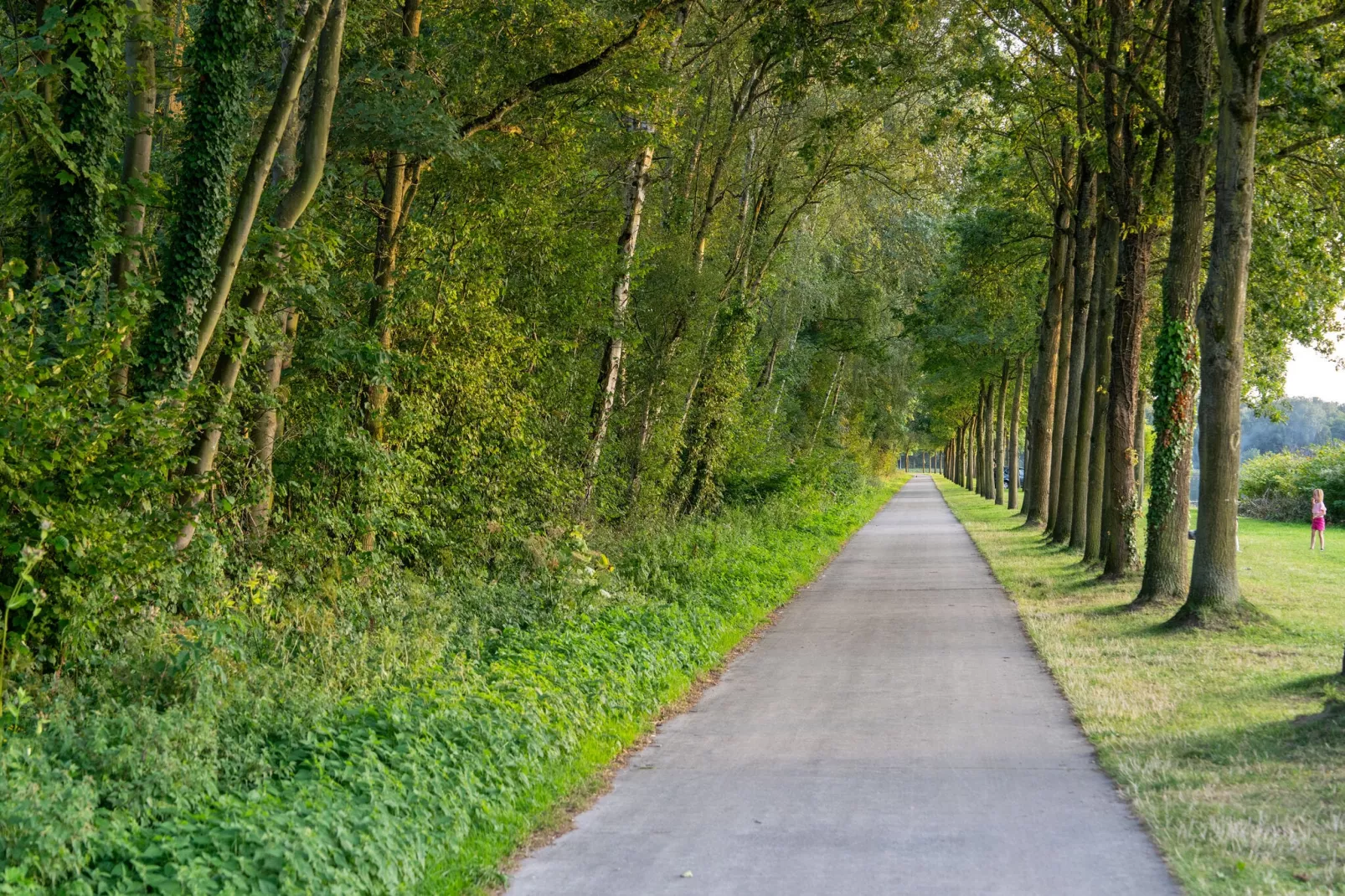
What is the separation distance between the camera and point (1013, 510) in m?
43.4

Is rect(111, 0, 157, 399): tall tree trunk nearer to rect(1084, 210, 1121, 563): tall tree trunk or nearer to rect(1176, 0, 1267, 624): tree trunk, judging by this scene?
rect(1176, 0, 1267, 624): tree trunk

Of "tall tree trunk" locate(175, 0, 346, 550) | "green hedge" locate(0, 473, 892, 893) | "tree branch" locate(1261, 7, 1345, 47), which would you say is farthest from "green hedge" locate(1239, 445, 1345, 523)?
"tall tree trunk" locate(175, 0, 346, 550)

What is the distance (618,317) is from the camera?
61.2ft

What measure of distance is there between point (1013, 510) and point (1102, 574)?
965 inches

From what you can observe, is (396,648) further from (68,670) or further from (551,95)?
(551,95)

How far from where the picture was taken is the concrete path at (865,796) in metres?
5.77

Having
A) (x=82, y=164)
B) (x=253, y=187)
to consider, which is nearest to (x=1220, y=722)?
(x=253, y=187)

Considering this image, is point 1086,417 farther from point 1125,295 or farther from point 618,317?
point 618,317

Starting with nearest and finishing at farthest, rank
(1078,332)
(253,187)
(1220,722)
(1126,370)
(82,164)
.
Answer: (82,164)
(1220,722)
(253,187)
(1126,370)
(1078,332)

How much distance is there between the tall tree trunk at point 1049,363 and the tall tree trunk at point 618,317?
447 inches

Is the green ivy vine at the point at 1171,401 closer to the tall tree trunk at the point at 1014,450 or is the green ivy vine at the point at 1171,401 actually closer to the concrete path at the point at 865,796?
the concrete path at the point at 865,796

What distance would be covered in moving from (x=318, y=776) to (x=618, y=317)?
13.2m

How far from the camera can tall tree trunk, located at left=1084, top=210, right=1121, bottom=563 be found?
21078mm

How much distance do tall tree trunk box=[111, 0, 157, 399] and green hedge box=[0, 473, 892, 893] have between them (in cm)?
355
